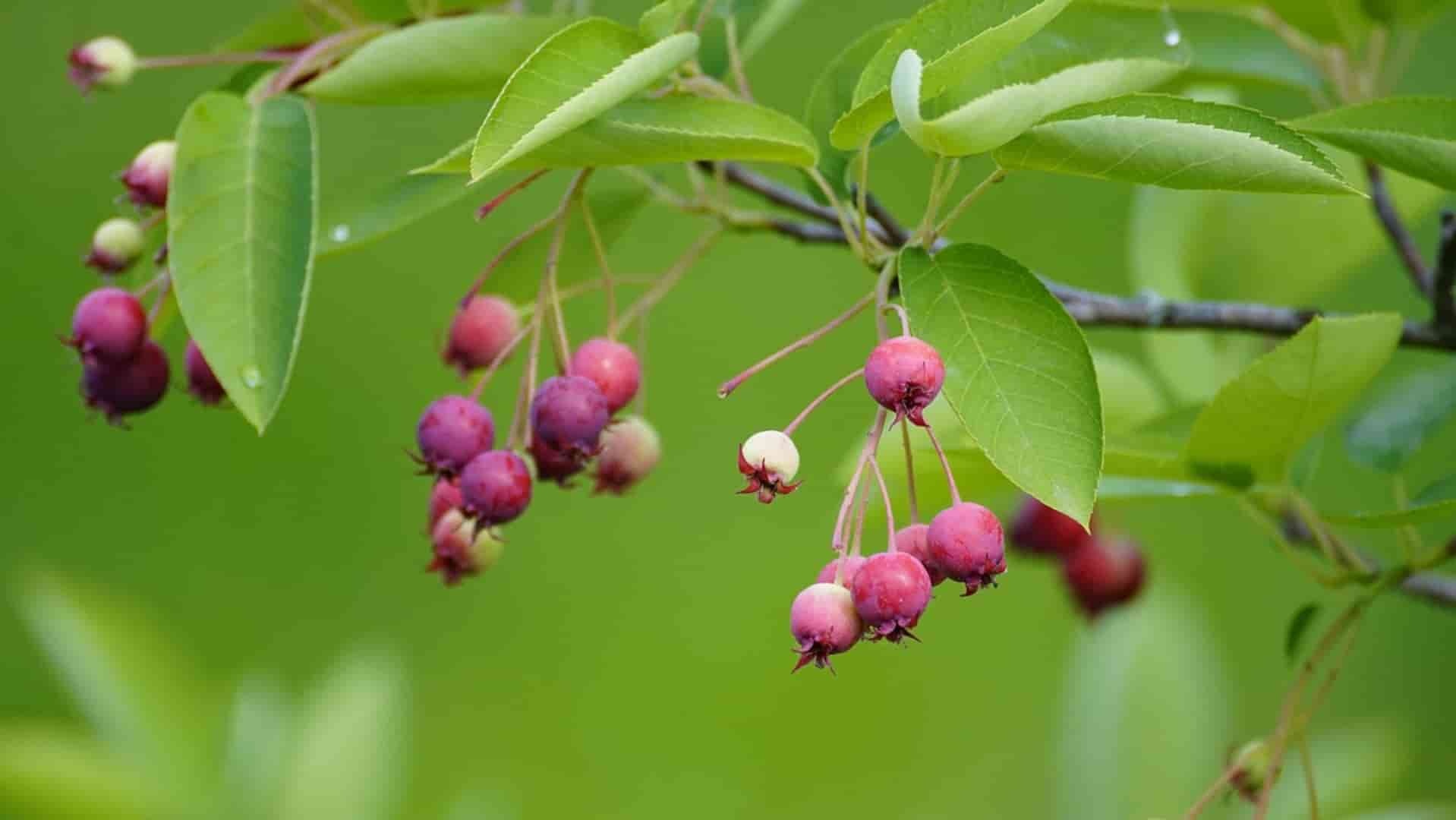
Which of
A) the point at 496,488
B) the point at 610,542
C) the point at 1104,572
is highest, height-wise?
the point at 610,542

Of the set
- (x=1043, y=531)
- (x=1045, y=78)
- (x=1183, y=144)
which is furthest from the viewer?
(x=1043, y=531)

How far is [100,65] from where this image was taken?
102 cm

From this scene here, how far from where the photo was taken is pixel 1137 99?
26.2 inches

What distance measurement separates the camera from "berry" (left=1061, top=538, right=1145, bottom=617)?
1.44 meters

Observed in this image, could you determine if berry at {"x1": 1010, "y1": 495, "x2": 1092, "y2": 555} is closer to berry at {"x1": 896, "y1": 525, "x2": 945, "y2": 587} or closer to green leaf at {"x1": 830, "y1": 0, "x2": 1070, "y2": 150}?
berry at {"x1": 896, "y1": 525, "x2": 945, "y2": 587}

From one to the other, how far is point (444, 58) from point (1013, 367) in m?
0.35

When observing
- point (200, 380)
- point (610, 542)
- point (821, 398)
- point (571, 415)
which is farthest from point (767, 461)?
point (610, 542)

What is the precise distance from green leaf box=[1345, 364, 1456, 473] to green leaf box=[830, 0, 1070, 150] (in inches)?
18.2

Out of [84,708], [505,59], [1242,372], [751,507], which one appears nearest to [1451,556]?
[1242,372]

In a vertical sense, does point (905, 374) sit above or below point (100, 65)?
below

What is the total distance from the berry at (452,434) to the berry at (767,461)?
0.21m

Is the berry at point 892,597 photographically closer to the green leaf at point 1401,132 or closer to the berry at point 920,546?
Answer: the berry at point 920,546

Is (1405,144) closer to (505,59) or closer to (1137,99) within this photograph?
(1137,99)

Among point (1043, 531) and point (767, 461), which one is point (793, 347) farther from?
point (1043, 531)
